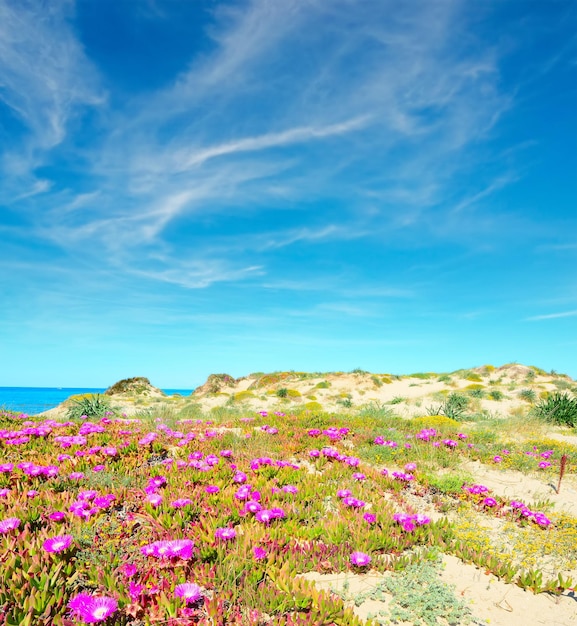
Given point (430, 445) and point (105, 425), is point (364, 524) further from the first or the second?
point (105, 425)

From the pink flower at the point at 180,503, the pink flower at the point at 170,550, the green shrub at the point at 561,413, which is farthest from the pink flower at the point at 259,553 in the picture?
the green shrub at the point at 561,413

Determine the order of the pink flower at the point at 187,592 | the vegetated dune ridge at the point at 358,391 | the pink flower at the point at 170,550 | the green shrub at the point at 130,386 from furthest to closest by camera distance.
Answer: the green shrub at the point at 130,386 → the vegetated dune ridge at the point at 358,391 → the pink flower at the point at 170,550 → the pink flower at the point at 187,592

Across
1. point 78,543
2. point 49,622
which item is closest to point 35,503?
point 78,543

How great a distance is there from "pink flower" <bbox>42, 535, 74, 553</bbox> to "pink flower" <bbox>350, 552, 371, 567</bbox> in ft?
9.02

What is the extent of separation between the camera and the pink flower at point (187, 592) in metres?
3.17

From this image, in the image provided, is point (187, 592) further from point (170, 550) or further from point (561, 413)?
point (561, 413)

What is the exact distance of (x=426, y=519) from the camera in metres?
4.99

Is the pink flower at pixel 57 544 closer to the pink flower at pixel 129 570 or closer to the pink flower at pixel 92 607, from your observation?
the pink flower at pixel 129 570

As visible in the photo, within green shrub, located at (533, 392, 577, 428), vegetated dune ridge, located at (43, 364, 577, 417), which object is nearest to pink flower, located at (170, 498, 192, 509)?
vegetated dune ridge, located at (43, 364, 577, 417)

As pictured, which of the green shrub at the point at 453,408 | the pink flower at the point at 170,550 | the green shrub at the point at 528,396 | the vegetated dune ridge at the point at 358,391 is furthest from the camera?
the green shrub at the point at 528,396

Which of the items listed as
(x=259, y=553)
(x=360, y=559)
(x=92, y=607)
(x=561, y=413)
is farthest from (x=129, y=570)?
(x=561, y=413)

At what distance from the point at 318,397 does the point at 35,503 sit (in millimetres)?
24609

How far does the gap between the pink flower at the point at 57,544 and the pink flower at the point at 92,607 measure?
706 millimetres

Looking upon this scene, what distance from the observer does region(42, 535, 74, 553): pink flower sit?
11.7 feet
